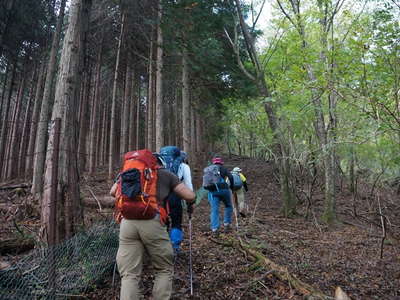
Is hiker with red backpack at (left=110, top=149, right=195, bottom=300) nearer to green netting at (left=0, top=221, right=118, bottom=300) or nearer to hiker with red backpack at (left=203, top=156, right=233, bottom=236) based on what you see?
green netting at (left=0, top=221, right=118, bottom=300)

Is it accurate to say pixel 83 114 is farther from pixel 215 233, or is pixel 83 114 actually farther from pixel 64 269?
pixel 64 269

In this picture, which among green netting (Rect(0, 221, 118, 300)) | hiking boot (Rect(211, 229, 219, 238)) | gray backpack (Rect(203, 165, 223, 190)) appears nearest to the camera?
green netting (Rect(0, 221, 118, 300))

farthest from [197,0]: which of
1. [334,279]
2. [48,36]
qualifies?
[334,279]

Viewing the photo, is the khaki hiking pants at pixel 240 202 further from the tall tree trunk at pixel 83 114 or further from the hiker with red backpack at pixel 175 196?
the tall tree trunk at pixel 83 114

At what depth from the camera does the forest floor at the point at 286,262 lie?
12.9 ft

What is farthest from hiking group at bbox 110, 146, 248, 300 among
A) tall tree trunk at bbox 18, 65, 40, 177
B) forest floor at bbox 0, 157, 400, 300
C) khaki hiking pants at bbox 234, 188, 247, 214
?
tall tree trunk at bbox 18, 65, 40, 177

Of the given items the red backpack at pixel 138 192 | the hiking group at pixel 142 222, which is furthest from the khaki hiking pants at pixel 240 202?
the red backpack at pixel 138 192

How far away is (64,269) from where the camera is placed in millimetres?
3609

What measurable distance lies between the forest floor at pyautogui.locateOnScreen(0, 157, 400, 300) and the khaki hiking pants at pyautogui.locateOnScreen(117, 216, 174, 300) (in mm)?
827

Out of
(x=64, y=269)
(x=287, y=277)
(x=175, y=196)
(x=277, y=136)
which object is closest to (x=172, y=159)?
(x=175, y=196)

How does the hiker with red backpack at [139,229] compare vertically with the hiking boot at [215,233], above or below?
above

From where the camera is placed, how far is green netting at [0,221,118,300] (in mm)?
3094

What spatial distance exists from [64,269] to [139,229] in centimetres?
147

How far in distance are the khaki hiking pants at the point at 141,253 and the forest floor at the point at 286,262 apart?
83 cm
